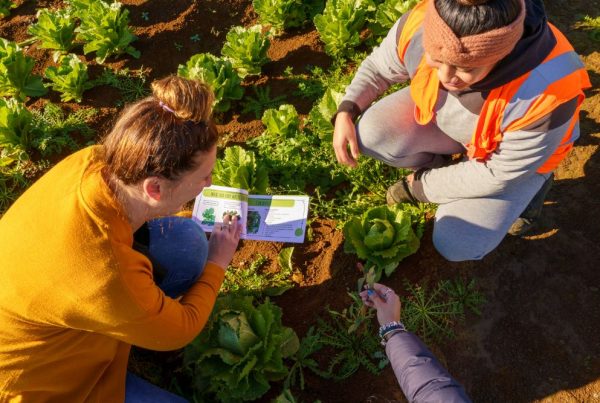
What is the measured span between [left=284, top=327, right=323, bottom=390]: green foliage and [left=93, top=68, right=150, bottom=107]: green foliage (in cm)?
278

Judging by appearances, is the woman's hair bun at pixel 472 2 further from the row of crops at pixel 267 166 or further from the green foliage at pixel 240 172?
the green foliage at pixel 240 172

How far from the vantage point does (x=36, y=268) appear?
1832mm

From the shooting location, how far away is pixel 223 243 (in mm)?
2605

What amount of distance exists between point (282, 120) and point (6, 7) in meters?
3.64

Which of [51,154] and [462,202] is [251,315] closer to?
[462,202]

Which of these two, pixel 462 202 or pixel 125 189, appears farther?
pixel 462 202

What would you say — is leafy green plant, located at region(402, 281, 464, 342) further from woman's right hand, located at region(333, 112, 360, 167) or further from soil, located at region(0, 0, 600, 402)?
woman's right hand, located at region(333, 112, 360, 167)

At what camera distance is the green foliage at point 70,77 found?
4230mm

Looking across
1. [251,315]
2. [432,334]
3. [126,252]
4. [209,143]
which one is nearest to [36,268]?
[126,252]

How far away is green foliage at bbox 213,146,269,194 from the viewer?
348 cm

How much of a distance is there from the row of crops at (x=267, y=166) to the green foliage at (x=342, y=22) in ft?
0.04

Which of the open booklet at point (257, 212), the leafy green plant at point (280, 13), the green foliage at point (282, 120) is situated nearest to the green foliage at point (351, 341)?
the open booklet at point (257, 212)

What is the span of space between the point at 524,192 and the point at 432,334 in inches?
40.9

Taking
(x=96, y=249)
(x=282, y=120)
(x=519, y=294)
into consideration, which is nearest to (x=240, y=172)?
(x=282, y=120)
